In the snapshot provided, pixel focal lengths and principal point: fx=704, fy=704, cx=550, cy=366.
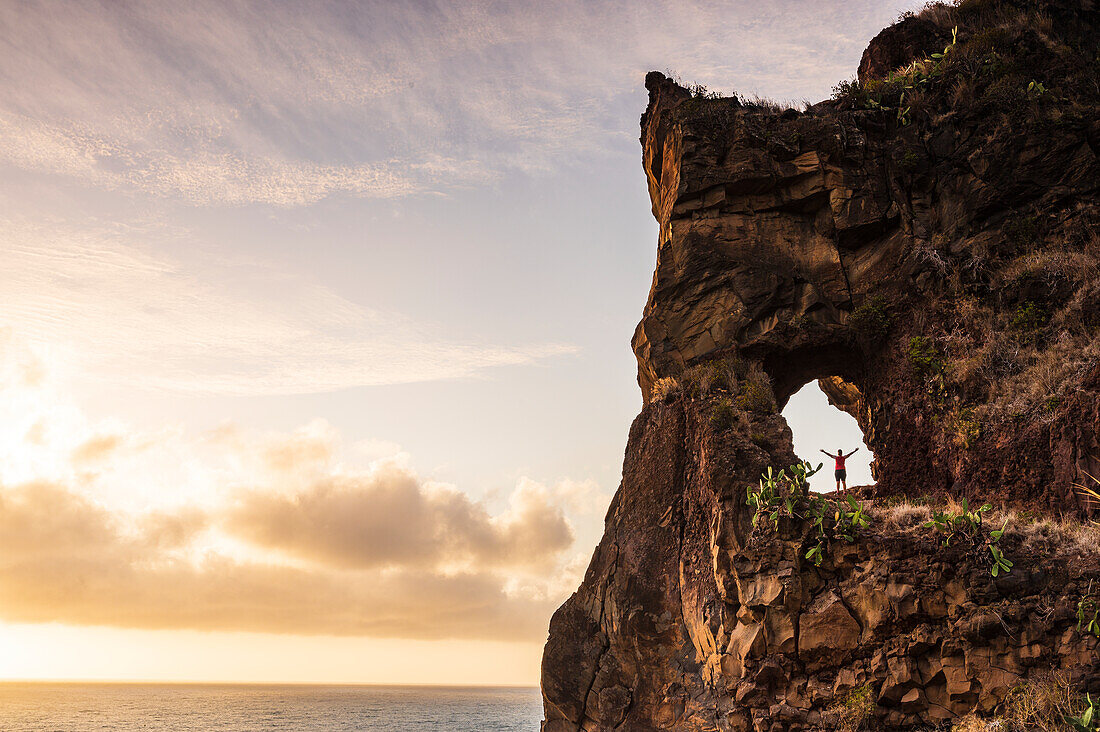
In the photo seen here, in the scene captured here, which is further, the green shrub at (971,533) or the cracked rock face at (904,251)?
the cracked rock face at (904,251)

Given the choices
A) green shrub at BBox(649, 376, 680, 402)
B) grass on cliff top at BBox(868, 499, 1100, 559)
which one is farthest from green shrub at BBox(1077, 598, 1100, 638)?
green shrub at BBox(649, 376, 680, 402)

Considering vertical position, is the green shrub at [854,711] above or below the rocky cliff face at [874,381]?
below

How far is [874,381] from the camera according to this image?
65.2ft

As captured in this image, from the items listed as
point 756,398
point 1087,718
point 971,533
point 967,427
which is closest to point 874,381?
point 967,427

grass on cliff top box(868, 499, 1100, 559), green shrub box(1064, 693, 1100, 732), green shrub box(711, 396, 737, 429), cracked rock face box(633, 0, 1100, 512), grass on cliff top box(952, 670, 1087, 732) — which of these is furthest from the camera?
green shrub box(711, 396, 737, 429)

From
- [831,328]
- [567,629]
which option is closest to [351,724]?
[567,629]

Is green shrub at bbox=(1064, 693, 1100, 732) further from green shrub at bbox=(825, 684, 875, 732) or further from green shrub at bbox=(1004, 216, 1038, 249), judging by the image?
green shrub at bbox=(1004, 216, 1038, 249)

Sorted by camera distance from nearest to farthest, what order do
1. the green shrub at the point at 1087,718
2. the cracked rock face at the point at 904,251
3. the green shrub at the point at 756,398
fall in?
the green shrub at the point at 1087,718 → the cracked rock face at the point at 904,251 → the green shrub at the point at 756,398

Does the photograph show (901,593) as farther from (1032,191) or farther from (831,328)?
(1032,191)

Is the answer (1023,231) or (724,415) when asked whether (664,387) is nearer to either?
(724,415)

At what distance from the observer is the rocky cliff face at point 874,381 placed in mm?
12688

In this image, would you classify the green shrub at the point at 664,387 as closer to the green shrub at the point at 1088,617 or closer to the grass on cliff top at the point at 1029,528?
the grass on cliff top at the point at 1029,528

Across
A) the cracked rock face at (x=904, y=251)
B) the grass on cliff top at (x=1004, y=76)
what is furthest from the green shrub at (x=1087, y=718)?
the grass on cliff top at (x=1004, y=76)

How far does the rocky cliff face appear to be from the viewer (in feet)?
41.6
